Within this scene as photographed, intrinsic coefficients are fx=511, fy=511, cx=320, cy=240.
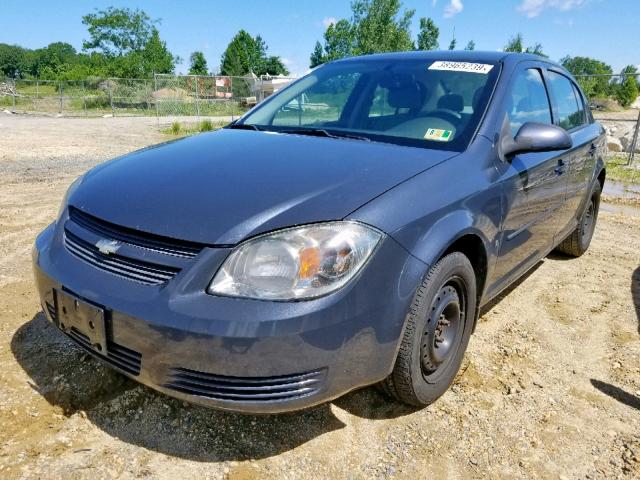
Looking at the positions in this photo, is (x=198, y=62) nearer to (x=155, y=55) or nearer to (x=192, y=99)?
(x=155, y=55)

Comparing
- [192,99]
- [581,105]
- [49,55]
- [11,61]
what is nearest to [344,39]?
[192,99]

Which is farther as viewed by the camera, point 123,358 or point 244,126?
point 244,126

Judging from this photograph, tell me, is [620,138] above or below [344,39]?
below

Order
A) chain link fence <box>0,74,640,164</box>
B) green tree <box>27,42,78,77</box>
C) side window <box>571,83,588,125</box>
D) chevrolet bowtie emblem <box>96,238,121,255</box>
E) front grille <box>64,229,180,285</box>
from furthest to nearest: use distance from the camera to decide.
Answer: green tree <box>27,42,78,77</box> → chain link fence <box>0,74,640,164</box> → side window <box>571,83,588,125</box> → chevrolet bowtie emblem <box>96,238,121,255</box> → front grille <box>64,229,180,285</box>

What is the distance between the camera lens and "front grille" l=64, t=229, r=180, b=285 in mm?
1788

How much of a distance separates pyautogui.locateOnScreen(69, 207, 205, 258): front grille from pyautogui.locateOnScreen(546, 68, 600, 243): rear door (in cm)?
276

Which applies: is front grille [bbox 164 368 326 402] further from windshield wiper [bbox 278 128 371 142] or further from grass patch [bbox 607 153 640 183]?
grass patch [bbox 607 153 640 183]

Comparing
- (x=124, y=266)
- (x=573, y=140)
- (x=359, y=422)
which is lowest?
(x=359, y=422)

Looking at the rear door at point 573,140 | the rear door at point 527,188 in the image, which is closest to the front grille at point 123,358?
the rear door at point 527,188

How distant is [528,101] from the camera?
314 cm

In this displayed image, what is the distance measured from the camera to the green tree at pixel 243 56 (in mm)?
76188

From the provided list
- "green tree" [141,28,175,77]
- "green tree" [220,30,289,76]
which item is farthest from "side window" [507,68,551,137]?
"green tree" [220,30,289,76]

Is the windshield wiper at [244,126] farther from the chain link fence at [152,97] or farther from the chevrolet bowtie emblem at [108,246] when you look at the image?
the chain link fence at [152,97]

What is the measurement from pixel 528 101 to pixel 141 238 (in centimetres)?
247
